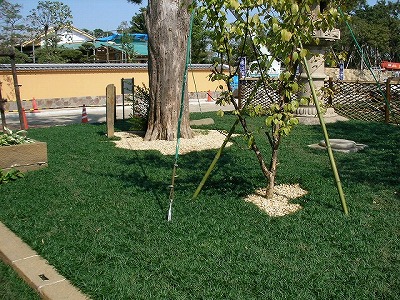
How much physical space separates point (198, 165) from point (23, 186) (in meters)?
2.69

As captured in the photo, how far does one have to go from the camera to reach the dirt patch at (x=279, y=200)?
206 inches

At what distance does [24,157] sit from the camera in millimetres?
7434

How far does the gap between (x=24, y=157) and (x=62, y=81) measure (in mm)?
16957

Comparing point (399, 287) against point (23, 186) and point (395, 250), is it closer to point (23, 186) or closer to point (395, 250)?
point (395, 250)

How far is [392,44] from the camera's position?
60.4 meters

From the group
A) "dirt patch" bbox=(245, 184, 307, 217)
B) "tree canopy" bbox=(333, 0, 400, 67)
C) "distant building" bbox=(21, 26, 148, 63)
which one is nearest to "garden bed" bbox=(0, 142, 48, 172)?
"dirt patch" bbox=(245, 184, 307, 217)

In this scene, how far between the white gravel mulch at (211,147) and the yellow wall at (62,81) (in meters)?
11.4

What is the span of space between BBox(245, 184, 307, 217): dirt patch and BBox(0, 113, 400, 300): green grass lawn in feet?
0.45

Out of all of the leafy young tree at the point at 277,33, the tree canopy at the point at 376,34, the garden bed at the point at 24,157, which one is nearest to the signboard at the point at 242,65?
the leafy young tree at the point at 277,33

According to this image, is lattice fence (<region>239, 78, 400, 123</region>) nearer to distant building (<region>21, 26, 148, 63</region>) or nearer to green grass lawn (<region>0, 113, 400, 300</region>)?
green grass lawn (<region>0, 113, 400, 300</region>)

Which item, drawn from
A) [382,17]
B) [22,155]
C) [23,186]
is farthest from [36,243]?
[382,17]

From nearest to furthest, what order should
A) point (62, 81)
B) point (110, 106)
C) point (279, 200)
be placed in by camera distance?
point (279, 200) → point (110, 106) → point (62, 81)

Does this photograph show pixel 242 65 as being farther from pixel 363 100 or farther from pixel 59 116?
pixel 59 116

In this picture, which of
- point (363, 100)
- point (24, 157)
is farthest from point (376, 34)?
point (24, 157)
